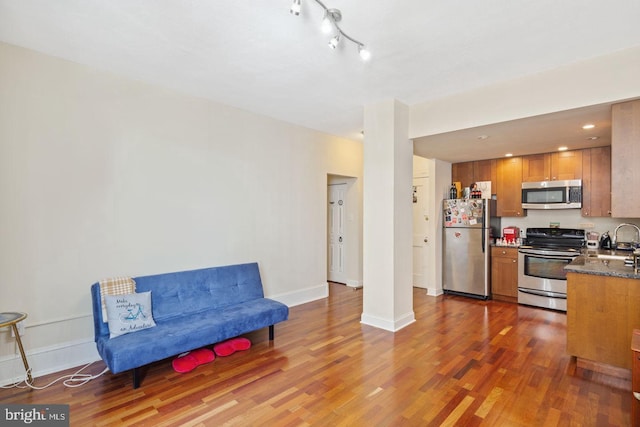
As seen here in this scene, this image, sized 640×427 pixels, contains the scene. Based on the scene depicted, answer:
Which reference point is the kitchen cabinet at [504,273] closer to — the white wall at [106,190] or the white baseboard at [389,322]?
the white baseboard at [389,322]

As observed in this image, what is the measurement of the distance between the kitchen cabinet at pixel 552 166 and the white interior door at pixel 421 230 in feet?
5.08

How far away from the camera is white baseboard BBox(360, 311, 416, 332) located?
12.6 feet

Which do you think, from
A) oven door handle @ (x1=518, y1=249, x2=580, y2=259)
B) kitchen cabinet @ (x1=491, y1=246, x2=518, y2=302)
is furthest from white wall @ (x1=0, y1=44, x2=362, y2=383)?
oven door handle @ (x1=518, y1=249, x2=580, y2=259)

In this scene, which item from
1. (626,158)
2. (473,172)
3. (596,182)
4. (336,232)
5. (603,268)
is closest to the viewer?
(626,158)

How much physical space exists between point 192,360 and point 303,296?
2218mm

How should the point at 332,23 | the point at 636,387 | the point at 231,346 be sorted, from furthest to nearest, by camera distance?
1. the point at 231,346
2. the point at 332,23
3. the point at 636,387

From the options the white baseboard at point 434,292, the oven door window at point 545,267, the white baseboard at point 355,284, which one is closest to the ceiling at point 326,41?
the oven door window at point 545,267

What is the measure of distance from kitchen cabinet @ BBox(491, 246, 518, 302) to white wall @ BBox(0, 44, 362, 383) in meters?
3.42

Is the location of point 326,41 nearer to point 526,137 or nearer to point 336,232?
point 526,137

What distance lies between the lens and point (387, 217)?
3883mm

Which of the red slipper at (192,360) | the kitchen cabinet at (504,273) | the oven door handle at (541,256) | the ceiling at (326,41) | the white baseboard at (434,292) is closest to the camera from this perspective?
the ceiling at (326,41)

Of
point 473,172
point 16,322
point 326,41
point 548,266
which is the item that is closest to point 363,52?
point 326,41

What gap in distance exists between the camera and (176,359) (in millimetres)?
3016

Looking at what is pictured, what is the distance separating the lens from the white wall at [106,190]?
8.84 feet
